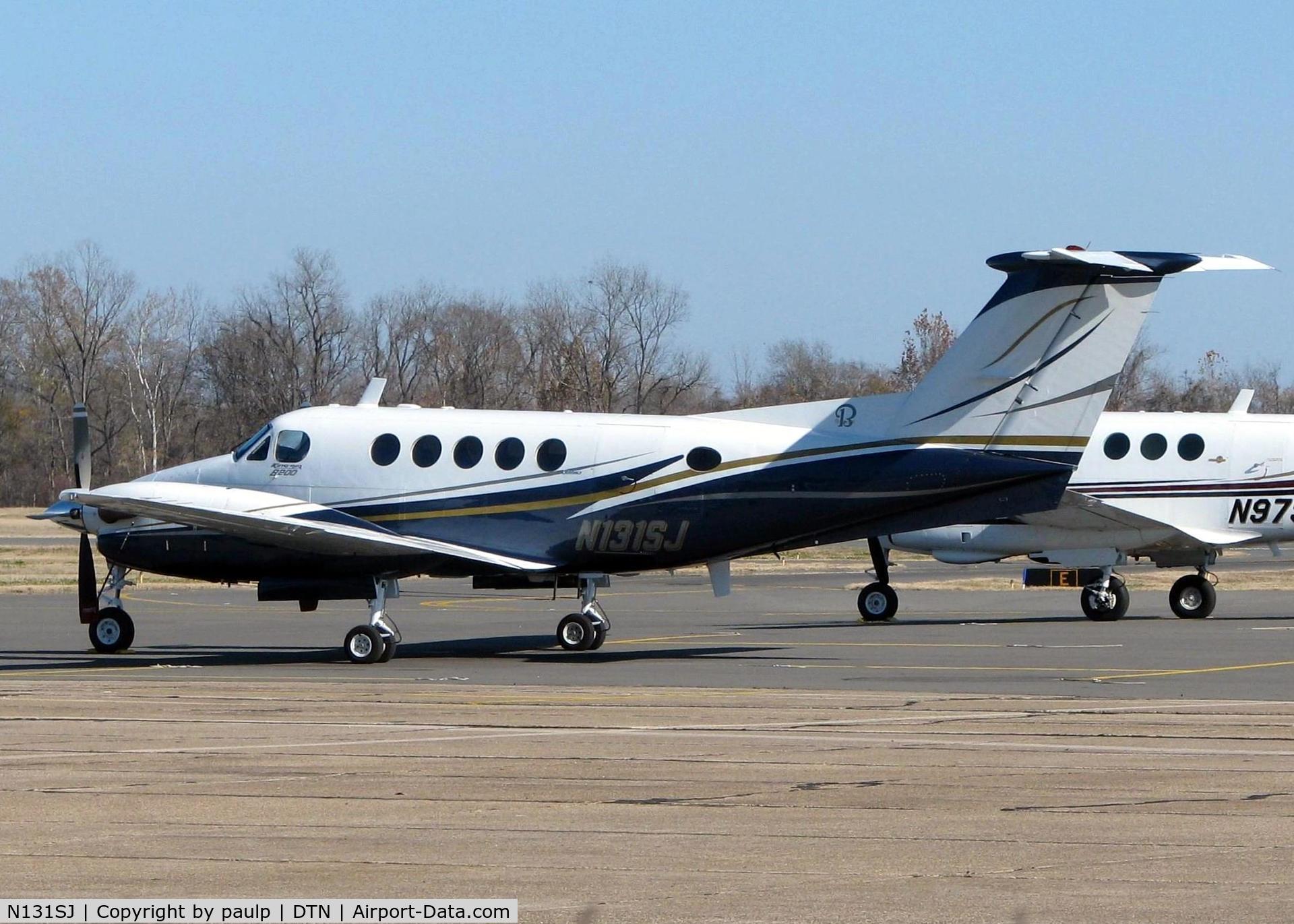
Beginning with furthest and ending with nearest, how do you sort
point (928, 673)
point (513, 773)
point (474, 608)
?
point (474, 608), point (928, 673), point (513, 773)

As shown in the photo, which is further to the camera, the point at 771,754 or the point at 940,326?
the point at 940,326

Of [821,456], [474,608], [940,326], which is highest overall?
[940,326]

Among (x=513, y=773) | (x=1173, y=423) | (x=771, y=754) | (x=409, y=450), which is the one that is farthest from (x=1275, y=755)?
(x=1173, y=423)

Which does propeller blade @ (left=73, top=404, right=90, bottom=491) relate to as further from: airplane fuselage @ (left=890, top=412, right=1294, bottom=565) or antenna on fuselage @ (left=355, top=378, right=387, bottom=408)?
airplane fuselage @ (left=890, top=412, right=1294, bottom=565)

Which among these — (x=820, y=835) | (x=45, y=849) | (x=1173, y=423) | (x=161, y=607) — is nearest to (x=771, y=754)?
(x=820, y=835)

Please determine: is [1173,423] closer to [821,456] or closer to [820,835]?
[821,456]

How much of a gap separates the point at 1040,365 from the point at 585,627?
6.75 m

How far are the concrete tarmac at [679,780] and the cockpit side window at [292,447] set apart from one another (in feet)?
8.65

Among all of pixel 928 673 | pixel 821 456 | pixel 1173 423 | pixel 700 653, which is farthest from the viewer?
pixel 1173 423

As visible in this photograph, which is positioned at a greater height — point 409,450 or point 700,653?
→ point 409,450

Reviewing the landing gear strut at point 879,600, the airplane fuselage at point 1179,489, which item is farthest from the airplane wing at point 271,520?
the airplane fuselage at point 1179,489

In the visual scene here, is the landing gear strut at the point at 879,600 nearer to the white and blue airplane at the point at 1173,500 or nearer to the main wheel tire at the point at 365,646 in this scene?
the white and blue airplane at the point at 1173,500

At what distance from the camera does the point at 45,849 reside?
356 inches

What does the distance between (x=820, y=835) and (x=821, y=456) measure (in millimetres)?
11874
